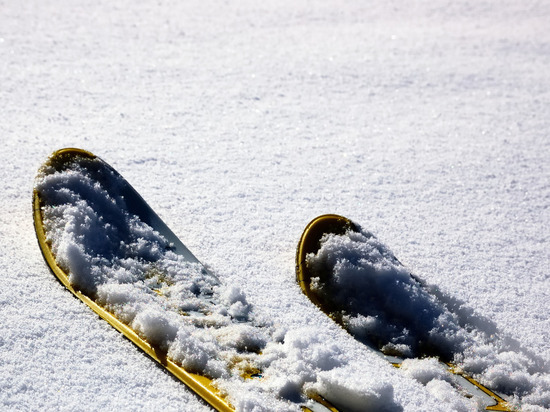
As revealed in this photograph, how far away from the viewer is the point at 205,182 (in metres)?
2.78

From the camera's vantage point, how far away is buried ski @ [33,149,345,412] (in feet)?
5.20

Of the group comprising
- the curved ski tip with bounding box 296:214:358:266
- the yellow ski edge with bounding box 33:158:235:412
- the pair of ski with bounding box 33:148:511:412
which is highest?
the curved ski tip with bounding box 296:214:358:266

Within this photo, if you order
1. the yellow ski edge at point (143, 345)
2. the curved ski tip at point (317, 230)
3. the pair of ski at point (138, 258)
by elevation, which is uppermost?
the curved ski tip at point (317, 230)

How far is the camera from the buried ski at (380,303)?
1.81 m

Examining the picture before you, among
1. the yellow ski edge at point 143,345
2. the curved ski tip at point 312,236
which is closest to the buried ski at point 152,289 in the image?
the yellow ski edge at point 143,345

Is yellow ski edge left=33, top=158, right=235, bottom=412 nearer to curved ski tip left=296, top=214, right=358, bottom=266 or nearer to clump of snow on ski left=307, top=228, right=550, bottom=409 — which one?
clump of snow on ski left=307, top=228, right=550, bottom=409

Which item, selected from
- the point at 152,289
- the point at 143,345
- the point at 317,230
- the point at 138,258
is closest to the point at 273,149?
the point at 317,230

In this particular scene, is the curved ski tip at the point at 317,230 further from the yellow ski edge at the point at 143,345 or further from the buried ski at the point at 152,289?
the yellow ski edge at the point at 143,345

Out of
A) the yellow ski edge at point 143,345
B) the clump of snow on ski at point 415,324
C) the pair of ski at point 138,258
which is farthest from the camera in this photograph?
the clump of snow on ski at point 415,324

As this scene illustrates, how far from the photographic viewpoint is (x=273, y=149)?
322cm

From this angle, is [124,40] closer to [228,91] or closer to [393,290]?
[228,91]

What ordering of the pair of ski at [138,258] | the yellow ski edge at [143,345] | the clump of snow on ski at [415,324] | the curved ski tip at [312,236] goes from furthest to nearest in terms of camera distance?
the curved ski tip at [312,236] → the clump of snow on ski at [415,324] → the pair of ski at [138,258] → the yellow ski edge at [143,345]

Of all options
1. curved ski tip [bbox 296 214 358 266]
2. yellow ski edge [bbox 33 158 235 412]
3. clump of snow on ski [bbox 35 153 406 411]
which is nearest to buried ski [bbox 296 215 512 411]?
curved ski tip [bbox 296 214 358 266]

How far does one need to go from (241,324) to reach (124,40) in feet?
11.1
